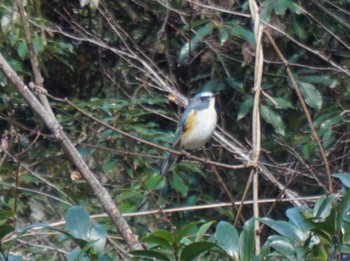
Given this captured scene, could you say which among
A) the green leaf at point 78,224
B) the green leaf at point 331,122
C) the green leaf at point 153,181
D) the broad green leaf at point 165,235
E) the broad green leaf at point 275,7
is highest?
the broad green leaf at point 165,235

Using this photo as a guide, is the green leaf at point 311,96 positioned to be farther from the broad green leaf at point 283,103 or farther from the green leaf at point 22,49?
the green leaf at point 22,49

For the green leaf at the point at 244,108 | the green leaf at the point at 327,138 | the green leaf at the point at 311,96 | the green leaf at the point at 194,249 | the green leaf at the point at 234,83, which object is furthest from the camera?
the green leaf at the point at 234,83

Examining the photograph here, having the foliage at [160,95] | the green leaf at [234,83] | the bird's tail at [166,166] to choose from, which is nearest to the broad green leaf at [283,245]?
the foliage at [160,95]

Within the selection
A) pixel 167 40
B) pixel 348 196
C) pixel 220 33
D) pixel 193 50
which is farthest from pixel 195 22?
pixel 348 196

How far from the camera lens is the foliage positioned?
16.2 ft

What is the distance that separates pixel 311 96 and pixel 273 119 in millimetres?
249

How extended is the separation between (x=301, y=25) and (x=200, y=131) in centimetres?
93

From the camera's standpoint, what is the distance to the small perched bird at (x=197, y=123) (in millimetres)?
4989

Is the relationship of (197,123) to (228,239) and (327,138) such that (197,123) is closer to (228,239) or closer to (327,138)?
(327,138)

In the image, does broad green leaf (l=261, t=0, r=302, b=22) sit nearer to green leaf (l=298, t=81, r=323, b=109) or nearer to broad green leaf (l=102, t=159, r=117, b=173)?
green leaf (l=298, t=81, r=323, b=109)

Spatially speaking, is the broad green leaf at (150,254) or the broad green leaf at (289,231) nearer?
the broad green leaf at (150,254)

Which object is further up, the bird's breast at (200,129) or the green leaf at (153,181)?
the bird's breast at (200,129)

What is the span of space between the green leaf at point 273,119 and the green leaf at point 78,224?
11.8 feet

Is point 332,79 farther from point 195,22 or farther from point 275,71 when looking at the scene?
point 195,22
